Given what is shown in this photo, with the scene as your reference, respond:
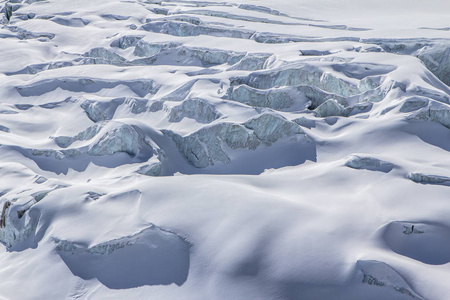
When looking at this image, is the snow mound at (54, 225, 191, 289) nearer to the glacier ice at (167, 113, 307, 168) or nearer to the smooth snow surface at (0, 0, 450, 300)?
the smooth snow surface at (0, 0, 450, 300)

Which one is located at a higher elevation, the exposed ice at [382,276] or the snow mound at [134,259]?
the exposed ice at [382,276]

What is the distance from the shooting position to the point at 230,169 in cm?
561

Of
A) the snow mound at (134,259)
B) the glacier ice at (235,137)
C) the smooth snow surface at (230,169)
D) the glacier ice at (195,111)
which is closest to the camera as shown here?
the smooth snow surface at (230,169)

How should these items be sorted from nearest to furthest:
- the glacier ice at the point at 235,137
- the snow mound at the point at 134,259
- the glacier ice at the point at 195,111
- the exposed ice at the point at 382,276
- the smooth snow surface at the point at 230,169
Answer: the exposed ice at the point at 382,276 → the smooth snow surface at the point at 230,169 → the snow mound at the point at 134,259 → the glacier ice at the point at 235,137 → the glacier ice at the point at 195,111

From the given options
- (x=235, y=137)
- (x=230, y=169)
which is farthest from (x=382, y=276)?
(x=235, y=137)

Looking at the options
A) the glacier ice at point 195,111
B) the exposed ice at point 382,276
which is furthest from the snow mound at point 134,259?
the glacier ice at point 195,111

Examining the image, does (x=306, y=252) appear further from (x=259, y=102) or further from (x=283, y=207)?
(x=259, y=102)

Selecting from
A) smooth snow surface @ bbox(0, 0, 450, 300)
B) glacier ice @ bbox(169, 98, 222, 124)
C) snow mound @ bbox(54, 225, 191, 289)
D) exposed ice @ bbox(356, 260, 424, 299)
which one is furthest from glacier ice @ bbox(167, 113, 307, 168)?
exposed ice @ bbox(356, 260, 424, 299)

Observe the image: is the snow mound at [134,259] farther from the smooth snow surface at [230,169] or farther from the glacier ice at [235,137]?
the glacier ice at [235,137]

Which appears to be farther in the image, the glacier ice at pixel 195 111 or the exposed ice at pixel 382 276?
the glacier ice at pixel 195 111

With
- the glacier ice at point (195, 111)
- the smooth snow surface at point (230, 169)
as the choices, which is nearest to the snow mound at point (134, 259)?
the smooth snow surface at point (230, 169)

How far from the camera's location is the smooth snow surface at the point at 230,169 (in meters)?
3.83

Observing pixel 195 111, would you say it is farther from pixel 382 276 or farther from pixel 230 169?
pixel 382 276

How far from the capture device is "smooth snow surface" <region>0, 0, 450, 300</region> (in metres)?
3.83
